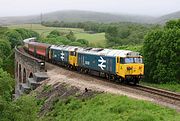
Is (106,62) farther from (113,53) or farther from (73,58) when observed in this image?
(73,58)

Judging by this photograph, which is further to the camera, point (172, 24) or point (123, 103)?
point (172, 24)

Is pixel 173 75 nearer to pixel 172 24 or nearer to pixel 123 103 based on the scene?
pixel 172 24

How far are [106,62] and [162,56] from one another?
32.4 ft

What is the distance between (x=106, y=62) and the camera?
41.7 meters

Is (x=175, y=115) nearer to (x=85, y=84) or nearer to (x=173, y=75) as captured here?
(x=85, y=84)

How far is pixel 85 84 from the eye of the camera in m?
40.2

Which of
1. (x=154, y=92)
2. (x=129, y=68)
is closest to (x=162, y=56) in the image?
(x=129, y=68)

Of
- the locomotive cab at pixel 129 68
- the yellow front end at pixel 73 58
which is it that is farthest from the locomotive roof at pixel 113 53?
the yellow front end at pixel 73 58

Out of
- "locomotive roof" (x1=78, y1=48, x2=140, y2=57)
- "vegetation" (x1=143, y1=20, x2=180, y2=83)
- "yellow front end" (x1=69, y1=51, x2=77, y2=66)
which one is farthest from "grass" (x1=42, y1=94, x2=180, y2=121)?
"yellow front end" (x1=69, y1=51, x2=77, y2=66)

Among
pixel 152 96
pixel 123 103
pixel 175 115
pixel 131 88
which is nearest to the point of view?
pixel 175 115

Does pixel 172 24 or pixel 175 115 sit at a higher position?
pixel 172 24

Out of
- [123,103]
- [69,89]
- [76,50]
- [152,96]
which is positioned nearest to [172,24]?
[76,50]

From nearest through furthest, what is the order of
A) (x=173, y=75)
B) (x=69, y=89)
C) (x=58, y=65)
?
1. (x=69, y=89)
2. (x=173, y=75)
3. (x=58, y=65)

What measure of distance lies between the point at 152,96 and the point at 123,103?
13.4 feet
